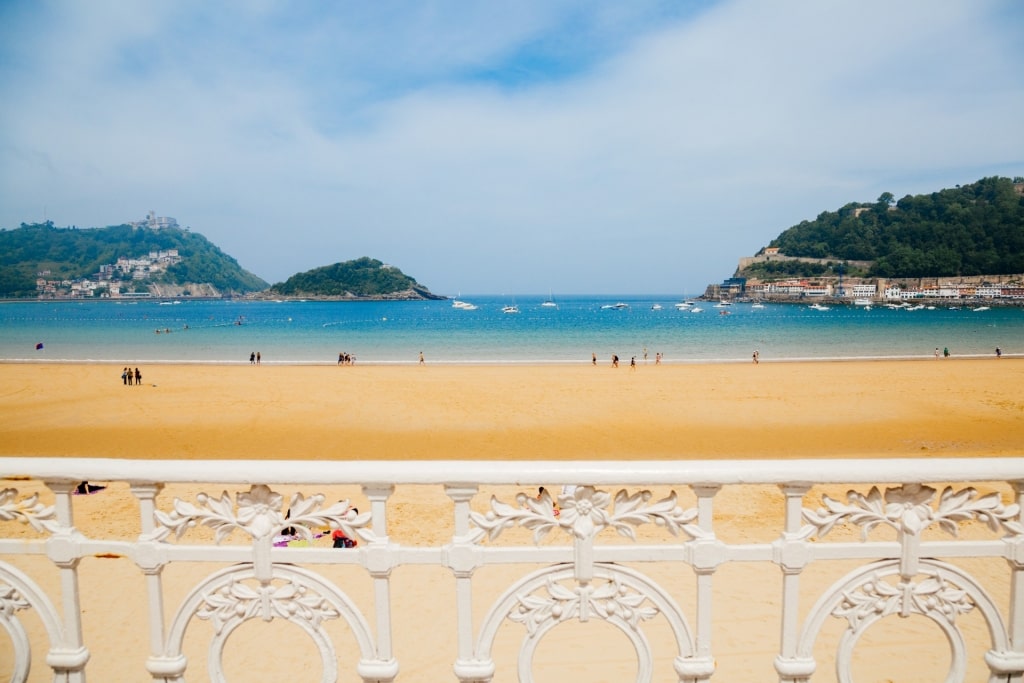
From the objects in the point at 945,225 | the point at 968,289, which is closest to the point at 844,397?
the point at 968,289

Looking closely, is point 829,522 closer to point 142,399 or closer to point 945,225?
point 142,399

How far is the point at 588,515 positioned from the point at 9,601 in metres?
2.08

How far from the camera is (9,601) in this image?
1983mm

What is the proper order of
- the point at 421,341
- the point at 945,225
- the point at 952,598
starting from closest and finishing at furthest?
the point at 952,598, the point at 421,341, the point at 945,225

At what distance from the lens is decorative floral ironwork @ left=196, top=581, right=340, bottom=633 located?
72.2 inches

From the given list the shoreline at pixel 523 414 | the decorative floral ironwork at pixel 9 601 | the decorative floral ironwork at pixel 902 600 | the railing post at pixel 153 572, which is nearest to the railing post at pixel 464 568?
the railing post at pixel 153 572

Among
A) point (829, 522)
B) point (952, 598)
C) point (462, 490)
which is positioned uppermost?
point (462, 490)

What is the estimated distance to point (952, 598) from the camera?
1.85 m

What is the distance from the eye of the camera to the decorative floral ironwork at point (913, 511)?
5.73 ft

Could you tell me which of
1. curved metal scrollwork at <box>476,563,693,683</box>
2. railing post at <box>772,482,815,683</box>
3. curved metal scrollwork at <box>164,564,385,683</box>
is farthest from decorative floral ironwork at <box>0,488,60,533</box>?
railing post at <box>772,482,815,683</box>

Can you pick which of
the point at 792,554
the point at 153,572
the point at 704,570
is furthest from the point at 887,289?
the point at 153,572

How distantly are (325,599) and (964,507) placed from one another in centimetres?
208

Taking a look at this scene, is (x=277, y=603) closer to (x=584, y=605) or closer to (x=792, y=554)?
(x=584, y=605)

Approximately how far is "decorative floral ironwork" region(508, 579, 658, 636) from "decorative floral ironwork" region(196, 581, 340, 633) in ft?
2.12
